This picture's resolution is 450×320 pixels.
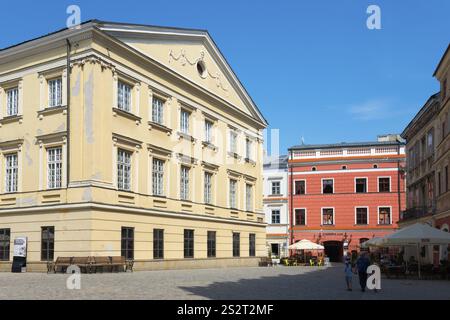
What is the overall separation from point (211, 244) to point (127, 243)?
31.7 feet

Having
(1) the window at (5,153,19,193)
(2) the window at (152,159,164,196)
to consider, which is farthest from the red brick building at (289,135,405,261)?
(1) the window at (5,153,19,193)

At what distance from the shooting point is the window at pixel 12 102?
3186 centimetres

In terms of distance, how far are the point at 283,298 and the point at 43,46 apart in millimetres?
19624

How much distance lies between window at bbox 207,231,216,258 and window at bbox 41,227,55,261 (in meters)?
12.1

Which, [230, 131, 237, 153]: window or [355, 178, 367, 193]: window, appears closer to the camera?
[230, 131, 237, 153]: window

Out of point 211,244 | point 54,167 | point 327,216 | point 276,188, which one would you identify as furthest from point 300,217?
point 54,167

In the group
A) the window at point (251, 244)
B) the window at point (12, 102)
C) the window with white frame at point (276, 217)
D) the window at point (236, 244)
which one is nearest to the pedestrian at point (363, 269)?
the window at point (12, 102)

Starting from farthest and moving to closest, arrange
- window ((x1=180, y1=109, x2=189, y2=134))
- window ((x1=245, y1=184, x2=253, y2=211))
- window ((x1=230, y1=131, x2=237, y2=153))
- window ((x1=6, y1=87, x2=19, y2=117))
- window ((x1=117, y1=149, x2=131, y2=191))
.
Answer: window ((x1=245, y1=184, x2=253, y2=211)) < window ((x1=230, y1=131, x2=237, y2=153)) < window ((x1=180, y1=109, x2=189, y2=134)) < window ((x1=6, y1=87, x2=19, y2=117)) < window ((x1=117, y1=149, x2=131, y2=191))

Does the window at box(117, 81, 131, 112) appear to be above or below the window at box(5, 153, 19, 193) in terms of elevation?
above

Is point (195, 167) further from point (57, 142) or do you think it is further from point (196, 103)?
point (57, 142)

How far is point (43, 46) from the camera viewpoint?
30.2m

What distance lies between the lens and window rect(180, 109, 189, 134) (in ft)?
120

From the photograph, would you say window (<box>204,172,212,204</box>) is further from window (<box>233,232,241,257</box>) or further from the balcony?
the balcony

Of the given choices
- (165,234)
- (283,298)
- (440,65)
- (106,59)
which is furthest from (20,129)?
(440,65)
